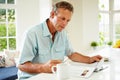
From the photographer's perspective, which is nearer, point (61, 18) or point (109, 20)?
point (61, 18)

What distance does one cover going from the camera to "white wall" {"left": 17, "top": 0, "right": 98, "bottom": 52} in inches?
184

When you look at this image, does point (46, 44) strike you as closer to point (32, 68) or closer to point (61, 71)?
point (32, 68)

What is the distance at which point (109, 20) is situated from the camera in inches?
229

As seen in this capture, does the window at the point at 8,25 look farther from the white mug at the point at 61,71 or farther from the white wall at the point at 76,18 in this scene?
the white mug at the point at 61,71

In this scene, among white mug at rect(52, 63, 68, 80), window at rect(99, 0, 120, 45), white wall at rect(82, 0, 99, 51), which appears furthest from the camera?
window at rect(99, 0, 120, 45)

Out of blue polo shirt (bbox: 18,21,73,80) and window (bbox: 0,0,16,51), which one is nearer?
blue polo shirt (bbox: 18,21,73,80)

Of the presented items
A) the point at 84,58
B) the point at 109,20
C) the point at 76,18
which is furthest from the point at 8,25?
the point at 84,58

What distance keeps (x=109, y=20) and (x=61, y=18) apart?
446 cm

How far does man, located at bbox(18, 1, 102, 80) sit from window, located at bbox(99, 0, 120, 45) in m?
4.01

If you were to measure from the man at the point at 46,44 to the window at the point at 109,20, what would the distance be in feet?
13.1

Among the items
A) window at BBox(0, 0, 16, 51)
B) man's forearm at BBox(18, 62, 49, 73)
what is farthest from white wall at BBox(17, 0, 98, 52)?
man's forearm at BBox(18, 62, 49, 73)

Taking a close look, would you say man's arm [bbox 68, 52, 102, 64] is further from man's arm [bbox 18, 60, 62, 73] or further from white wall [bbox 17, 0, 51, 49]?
white wall [bbox 17, 0, 51, 49]

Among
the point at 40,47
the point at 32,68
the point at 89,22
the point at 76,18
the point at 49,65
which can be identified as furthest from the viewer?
the point at 89,22

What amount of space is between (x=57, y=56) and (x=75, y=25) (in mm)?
3213
